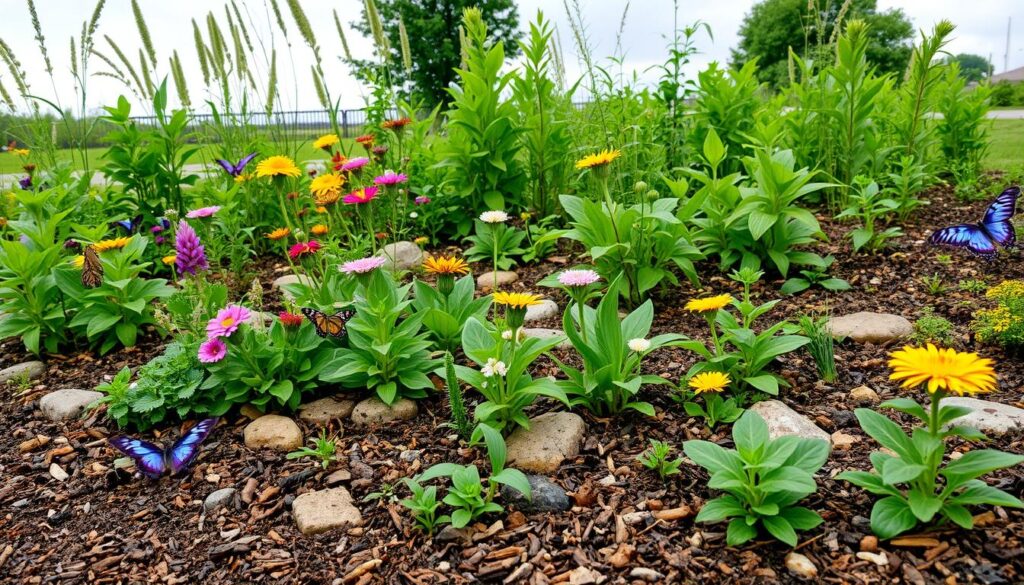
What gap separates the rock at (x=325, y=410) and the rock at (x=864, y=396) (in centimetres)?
174

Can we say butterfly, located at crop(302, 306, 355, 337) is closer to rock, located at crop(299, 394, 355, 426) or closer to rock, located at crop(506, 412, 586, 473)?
rock, located at crop(299, 394, 355, 426)

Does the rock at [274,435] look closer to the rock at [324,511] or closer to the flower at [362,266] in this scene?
the rock at [324,511]

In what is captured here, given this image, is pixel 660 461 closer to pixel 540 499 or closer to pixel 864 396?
pixel 540 499

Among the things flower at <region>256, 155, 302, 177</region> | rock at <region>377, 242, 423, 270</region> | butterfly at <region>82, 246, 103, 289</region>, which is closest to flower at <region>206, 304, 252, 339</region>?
flower at <region>256, 155, 302, 177</region>

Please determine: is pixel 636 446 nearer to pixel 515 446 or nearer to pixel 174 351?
pixel 515 446

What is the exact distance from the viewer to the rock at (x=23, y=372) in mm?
2827

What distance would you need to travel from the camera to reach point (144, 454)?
205cm

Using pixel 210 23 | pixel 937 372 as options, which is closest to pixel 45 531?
pixel 937 372

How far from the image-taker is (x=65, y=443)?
7.77 ft

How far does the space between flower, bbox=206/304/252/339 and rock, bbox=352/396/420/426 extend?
0.51 meters

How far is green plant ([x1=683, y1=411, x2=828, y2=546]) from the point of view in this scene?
155cm

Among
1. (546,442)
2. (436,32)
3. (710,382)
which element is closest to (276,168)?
(546,442)

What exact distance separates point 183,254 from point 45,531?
38.7 inches

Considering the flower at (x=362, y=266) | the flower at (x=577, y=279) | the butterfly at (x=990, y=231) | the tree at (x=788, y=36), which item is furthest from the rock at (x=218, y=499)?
the tree at (x=788, y=36)
